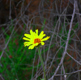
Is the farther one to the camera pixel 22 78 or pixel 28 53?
pixel 28 53

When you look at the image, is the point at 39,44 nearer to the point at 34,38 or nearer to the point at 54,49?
the point at 34,38

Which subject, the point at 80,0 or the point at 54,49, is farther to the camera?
the point at 54,49

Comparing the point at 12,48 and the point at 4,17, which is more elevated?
the point at 4,17

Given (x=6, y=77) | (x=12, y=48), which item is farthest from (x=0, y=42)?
(x=6, y=77)

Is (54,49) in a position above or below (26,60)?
above

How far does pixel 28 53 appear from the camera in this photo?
2051 millimetres

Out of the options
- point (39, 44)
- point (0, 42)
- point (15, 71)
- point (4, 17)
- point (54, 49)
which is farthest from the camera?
point (4, 17)

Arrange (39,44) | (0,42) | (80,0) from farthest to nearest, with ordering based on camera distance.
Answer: (0,42) < (80,0) < (39,44)

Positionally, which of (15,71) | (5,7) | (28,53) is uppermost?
(5,7)

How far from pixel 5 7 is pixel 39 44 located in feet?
7.15

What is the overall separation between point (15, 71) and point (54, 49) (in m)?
0.62

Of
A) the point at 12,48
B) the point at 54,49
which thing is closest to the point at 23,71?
the point at 12,48

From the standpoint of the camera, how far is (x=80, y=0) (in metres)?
1.59

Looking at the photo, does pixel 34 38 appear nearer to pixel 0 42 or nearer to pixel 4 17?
pixel 0 42
